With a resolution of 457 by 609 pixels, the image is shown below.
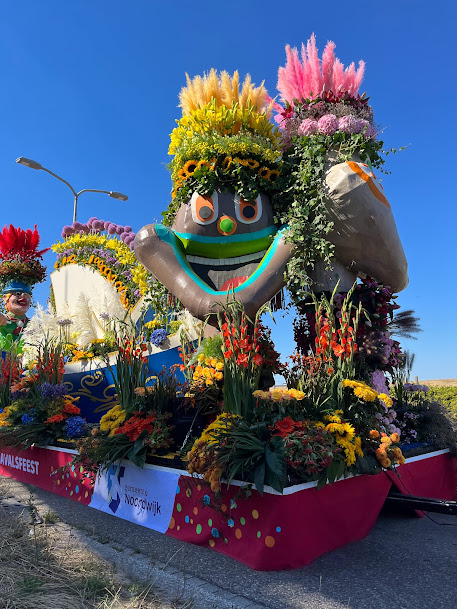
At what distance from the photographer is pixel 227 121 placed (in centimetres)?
521

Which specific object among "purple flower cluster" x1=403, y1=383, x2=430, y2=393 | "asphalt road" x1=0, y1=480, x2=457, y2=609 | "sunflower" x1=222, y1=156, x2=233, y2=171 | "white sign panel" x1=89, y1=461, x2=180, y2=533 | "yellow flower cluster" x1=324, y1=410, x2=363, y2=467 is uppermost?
"sunflower" x1=222, y1=156, x2=233, y2=171

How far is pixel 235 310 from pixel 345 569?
1950mm

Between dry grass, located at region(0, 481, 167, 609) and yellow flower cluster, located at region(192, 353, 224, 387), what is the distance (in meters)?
1.51

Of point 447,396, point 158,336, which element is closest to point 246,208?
point 158,336

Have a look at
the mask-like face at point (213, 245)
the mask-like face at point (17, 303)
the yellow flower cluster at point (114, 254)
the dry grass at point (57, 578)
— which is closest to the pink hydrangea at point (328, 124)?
the mask-like face at point (213, 245)


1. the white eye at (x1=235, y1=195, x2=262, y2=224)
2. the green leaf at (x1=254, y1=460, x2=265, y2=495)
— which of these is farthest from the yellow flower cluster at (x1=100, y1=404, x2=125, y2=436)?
the white eye at (x1=235, y1=195, x2=262, y2=224)

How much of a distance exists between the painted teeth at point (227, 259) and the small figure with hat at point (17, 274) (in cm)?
507

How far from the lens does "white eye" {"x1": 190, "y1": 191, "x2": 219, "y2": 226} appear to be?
5.15 metres

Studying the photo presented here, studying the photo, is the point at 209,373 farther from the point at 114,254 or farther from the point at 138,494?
the point at 114,254

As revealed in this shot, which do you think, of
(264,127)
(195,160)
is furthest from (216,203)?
(264,127)

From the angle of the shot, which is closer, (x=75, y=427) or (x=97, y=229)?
(x=75, y=427)

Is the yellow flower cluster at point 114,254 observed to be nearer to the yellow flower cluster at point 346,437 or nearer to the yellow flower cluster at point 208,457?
the yellow flower cluster at point 208,457

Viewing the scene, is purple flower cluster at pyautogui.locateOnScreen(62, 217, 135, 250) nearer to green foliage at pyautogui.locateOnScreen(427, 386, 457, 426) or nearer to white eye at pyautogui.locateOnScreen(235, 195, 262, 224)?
white eye at pyautogui.locateOnScreen(235, 195, 262, 224)

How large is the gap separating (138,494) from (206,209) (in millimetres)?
2893
